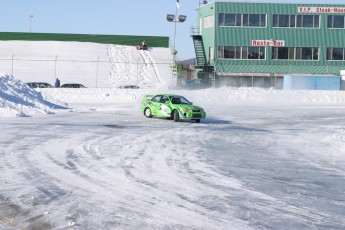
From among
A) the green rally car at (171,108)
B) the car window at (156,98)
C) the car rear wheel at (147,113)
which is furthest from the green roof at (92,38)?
the car window at (156,98)

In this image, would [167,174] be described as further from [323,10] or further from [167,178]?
[323,10]

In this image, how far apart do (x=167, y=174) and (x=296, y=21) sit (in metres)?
49.2

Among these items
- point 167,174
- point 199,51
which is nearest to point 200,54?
point 199,51

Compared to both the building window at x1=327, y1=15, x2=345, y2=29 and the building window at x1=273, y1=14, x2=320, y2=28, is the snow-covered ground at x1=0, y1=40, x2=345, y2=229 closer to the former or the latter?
the building window at x1=273, y1=14, x2=320, y2=28

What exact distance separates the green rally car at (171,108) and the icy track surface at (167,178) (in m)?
3.03

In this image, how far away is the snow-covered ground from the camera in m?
8.77

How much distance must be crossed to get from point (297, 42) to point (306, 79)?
19.6 feet

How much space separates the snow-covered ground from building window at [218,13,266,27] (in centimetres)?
3265

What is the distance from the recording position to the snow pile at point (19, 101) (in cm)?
2714

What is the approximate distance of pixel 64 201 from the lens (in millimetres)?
9617

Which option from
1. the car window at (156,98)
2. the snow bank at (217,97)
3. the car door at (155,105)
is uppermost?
the snow bank at (217,97)

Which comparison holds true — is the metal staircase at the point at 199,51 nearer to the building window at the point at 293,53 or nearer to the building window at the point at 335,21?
the building window at the point at 293,53

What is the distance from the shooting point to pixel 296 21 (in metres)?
58.7

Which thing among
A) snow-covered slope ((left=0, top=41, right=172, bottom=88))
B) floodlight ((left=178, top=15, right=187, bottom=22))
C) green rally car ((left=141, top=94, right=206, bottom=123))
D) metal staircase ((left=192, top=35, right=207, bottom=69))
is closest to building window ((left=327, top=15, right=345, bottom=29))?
metal staircase ((left=192, top=35, right=207, bottom=69))
